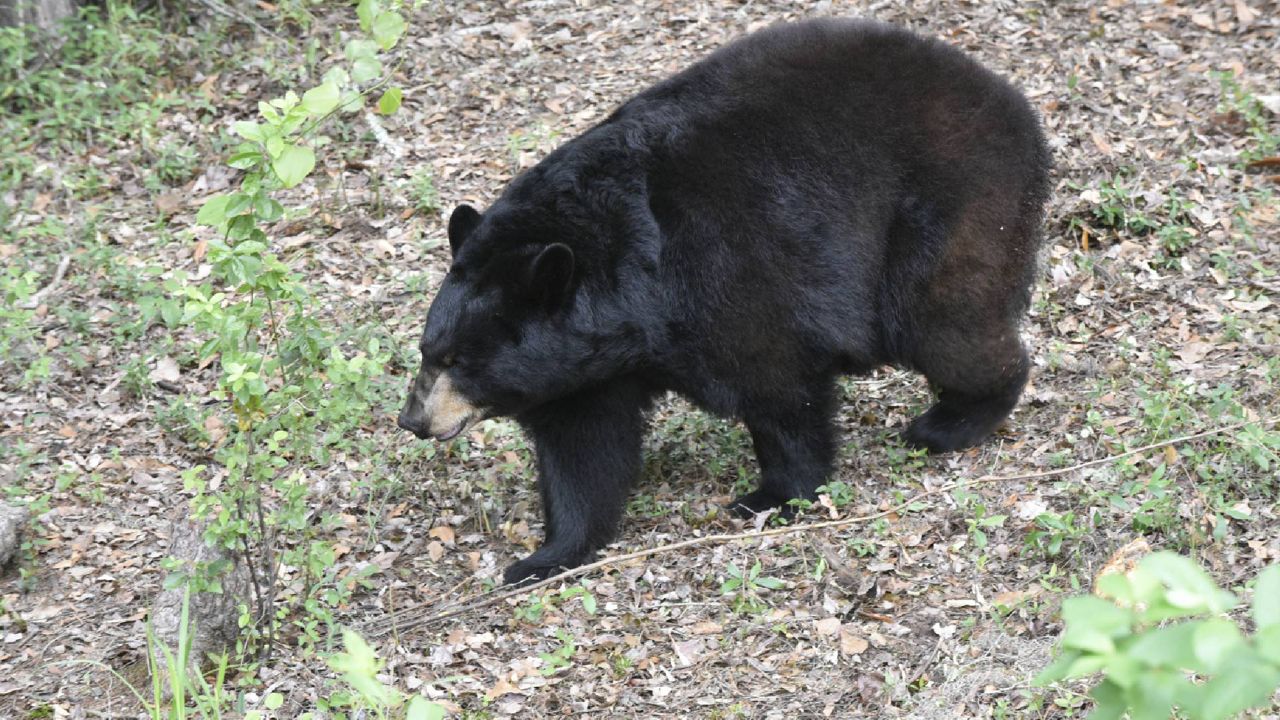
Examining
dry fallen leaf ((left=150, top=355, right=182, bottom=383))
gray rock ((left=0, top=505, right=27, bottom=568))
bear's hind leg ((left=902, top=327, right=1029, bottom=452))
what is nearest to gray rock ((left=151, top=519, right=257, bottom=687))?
gray rock ((left=0, top=505, right=27, bottom=568))

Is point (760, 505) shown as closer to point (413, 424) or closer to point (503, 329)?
point (503, 329)

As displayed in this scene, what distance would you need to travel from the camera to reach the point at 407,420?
17.4 ft

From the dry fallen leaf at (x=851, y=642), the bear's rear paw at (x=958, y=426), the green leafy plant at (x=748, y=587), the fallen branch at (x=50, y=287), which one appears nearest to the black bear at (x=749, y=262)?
the bear's rear paw at (x=958, y=426)

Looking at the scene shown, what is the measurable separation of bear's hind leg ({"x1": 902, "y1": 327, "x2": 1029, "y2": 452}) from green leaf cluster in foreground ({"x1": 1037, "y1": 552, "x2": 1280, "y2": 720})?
4411mm

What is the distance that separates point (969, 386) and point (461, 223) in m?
2.39

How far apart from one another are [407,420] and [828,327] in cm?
183

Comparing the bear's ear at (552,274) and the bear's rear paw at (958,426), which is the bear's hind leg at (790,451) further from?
the bear's ear at (552,274)

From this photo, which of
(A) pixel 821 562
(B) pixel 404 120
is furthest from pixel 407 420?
(B) pixel 404 120

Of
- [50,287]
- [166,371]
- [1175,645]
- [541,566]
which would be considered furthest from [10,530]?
[1175,645]

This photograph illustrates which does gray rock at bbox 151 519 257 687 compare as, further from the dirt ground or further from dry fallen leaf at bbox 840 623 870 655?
dry fallen leaf at bbox 840 623 870 655

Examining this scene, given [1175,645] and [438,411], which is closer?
[1175,645]

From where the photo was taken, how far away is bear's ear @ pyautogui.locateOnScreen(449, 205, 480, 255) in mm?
5273

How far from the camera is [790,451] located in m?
5.47

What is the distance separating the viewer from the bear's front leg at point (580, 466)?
538 centimetres
